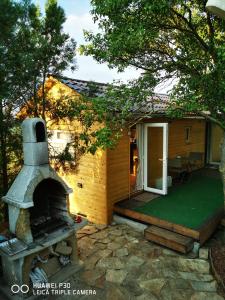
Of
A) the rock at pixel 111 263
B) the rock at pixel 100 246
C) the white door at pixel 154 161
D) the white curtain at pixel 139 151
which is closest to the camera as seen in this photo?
the rock at pixel 111 263

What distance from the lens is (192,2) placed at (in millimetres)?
4984

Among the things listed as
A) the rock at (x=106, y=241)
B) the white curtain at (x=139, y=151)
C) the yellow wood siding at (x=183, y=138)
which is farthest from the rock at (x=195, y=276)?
the yellow wood siding at (x=183, y=138)

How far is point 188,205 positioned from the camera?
7.23 metres

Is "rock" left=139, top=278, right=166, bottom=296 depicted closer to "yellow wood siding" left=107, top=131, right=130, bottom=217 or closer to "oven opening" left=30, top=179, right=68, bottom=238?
"oven opening" left=30, top=179, right=68, bottom=238

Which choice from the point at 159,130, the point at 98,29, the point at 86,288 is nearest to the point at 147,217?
the point at 86,288

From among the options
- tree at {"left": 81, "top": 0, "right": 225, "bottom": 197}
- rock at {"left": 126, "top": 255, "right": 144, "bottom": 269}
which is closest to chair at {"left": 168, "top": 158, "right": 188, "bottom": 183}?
tree at {"left": 81, "top": 0, "right": 225, "bottom": 197}

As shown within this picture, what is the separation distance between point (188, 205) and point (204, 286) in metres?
2.91

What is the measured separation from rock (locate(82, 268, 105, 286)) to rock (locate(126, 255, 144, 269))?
1.92 feet

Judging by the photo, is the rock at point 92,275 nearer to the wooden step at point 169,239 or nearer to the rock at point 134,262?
the rock at point 134,262

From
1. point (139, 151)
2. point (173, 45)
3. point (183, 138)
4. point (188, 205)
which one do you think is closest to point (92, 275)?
point (188, 205)

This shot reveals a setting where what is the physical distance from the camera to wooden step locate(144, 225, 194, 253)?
212 inches

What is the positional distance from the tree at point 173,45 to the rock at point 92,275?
3297 mm

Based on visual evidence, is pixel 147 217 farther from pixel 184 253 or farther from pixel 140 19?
pixel 140 19

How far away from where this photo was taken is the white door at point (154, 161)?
314 inches
